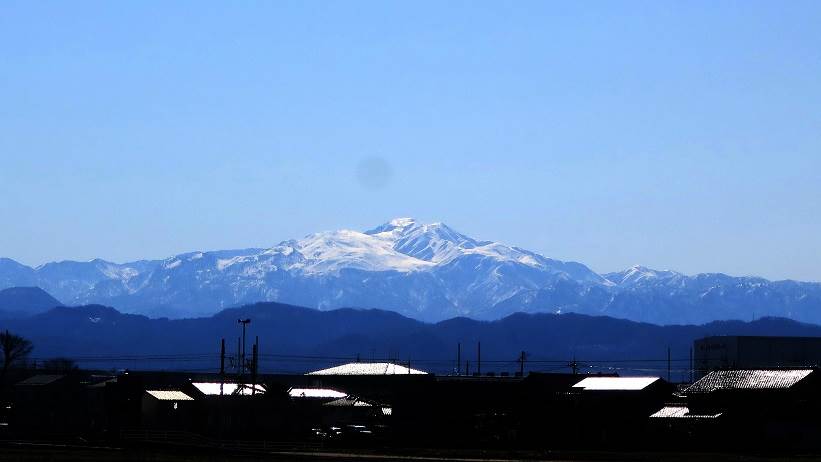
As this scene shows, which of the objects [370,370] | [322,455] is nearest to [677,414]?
[322,455]

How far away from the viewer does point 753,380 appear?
363 feet

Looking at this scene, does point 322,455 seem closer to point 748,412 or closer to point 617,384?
point 748,412

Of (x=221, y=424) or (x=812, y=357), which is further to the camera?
(x=812, y=357)

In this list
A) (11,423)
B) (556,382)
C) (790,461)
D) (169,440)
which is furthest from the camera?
(556,382)

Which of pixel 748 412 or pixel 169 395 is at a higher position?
pixel 169 395

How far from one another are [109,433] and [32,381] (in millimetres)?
45729

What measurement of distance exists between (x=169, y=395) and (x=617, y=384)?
39782 mm

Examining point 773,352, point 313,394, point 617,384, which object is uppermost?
point 773,352

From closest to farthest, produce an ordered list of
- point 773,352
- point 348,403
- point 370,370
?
point 348,403, point 370,370, point 773,352

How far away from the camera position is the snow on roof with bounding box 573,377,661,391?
119 metres

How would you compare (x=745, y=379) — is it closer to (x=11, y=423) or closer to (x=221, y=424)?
(x=221, y=424)

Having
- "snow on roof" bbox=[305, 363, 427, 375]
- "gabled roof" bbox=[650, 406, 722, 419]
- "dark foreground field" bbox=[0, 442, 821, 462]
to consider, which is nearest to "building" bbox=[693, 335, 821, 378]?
Answer: "snow on roof" bbox=[305, 363, 427, 375]

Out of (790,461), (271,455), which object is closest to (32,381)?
(271,455)

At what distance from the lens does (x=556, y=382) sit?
144 m
